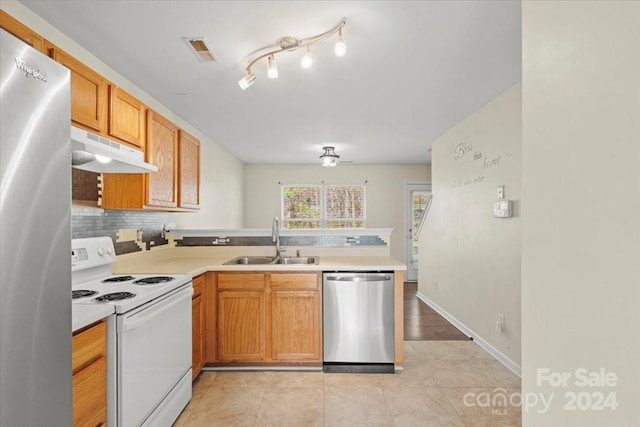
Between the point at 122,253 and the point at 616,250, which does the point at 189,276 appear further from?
the point at 616,250

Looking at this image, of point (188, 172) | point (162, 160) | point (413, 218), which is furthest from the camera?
point (413, 218)

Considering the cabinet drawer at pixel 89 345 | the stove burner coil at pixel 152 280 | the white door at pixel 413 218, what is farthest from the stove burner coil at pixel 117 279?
the white door at pixel 413 218

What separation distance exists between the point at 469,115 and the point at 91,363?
381cm

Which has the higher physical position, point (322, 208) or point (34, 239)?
point (322, 208)

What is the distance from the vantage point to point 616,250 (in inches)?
23.1

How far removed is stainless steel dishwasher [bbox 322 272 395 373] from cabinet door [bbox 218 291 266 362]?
1.77ft

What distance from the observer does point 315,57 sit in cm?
238

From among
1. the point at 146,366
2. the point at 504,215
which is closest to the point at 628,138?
the point at 146,366

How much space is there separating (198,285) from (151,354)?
0.83 metres

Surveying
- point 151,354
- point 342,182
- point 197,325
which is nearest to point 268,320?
point 197,325

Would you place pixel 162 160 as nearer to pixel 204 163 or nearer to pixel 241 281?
pixel 241 281

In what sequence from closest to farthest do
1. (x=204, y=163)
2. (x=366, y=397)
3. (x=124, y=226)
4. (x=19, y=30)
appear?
(x=19, y=30), (x=366, y=397), (x=124, y=226), (x=204, y=163)

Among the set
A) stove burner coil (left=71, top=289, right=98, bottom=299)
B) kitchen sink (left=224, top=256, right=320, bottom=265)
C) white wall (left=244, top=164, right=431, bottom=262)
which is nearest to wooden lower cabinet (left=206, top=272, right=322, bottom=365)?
kitchen sink (left=224, top=256, right=320, bottom=265)

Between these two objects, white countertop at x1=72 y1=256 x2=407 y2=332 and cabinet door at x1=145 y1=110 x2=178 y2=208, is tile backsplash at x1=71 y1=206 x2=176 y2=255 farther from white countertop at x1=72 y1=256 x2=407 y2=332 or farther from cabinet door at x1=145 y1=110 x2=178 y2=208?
cabinet door at x1=145 y1=110 x2=178 y2=208
